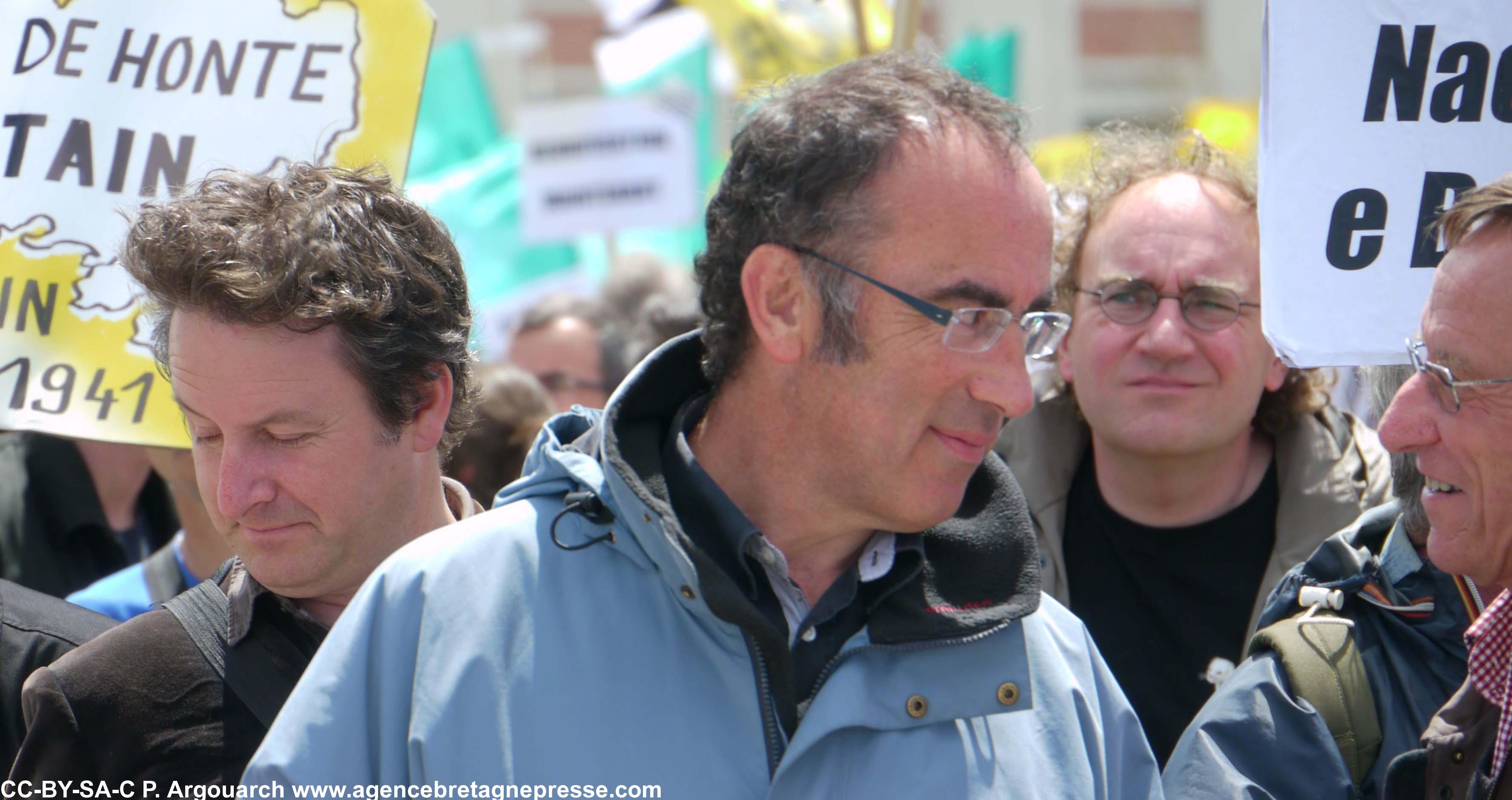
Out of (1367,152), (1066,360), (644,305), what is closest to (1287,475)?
(1066,360)

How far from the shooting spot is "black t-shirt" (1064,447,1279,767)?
2.74 meters

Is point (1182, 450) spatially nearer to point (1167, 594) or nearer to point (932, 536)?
point (1167, 594)

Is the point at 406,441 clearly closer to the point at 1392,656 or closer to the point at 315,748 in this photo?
the point at 315,748

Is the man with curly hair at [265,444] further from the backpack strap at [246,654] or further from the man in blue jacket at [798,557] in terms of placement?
the man in blue jacket at [798,557]

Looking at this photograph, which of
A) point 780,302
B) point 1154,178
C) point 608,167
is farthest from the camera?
point 608,167

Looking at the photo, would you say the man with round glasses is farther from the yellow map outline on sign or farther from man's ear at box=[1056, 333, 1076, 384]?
the yellow map outline on sign

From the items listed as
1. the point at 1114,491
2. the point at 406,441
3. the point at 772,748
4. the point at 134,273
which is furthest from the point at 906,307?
the point at 1114,491

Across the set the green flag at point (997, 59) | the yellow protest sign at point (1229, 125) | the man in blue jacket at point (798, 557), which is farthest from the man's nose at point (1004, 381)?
the yellow protest sign at point (1229, 125)

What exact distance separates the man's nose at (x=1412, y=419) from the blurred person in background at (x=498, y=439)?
7.59 feet

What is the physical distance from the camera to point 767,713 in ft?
5.73

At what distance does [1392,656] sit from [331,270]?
157 centimetres

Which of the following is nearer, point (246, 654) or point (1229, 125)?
point (246, 654)

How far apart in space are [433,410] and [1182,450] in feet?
4.92

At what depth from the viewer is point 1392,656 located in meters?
2.04
